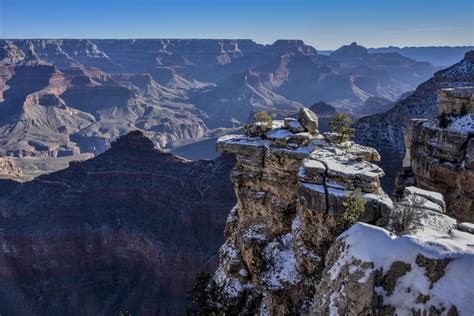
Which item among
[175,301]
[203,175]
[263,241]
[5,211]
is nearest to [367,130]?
[203,175]

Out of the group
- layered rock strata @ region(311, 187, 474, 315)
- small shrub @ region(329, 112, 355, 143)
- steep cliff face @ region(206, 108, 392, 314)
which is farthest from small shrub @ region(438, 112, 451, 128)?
layered rock strata @ region(311, 187, 474, 315)

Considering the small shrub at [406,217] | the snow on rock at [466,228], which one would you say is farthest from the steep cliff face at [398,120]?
the snow on rock at [466,228]

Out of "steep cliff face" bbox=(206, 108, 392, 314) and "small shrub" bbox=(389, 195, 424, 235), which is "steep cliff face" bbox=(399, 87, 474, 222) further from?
"small shrub" bbox=(389, 195, 424, 235)

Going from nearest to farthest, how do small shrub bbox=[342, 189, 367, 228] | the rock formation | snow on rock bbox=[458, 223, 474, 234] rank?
the rock formation, snow on rock bbox=[458, 223, 474, 234], small shrub bbox=[342, 189, 367, 228]

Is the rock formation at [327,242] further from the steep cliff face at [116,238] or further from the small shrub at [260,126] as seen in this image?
the steep cliff face at [116,238]

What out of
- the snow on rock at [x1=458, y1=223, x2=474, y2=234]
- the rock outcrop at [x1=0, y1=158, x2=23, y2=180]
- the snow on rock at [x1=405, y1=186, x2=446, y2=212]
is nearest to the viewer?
the snow on rock at [x1=458, y1=223, x2=474, y2=234]

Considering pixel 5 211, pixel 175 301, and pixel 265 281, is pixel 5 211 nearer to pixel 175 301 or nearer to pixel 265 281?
pixel 175 301
